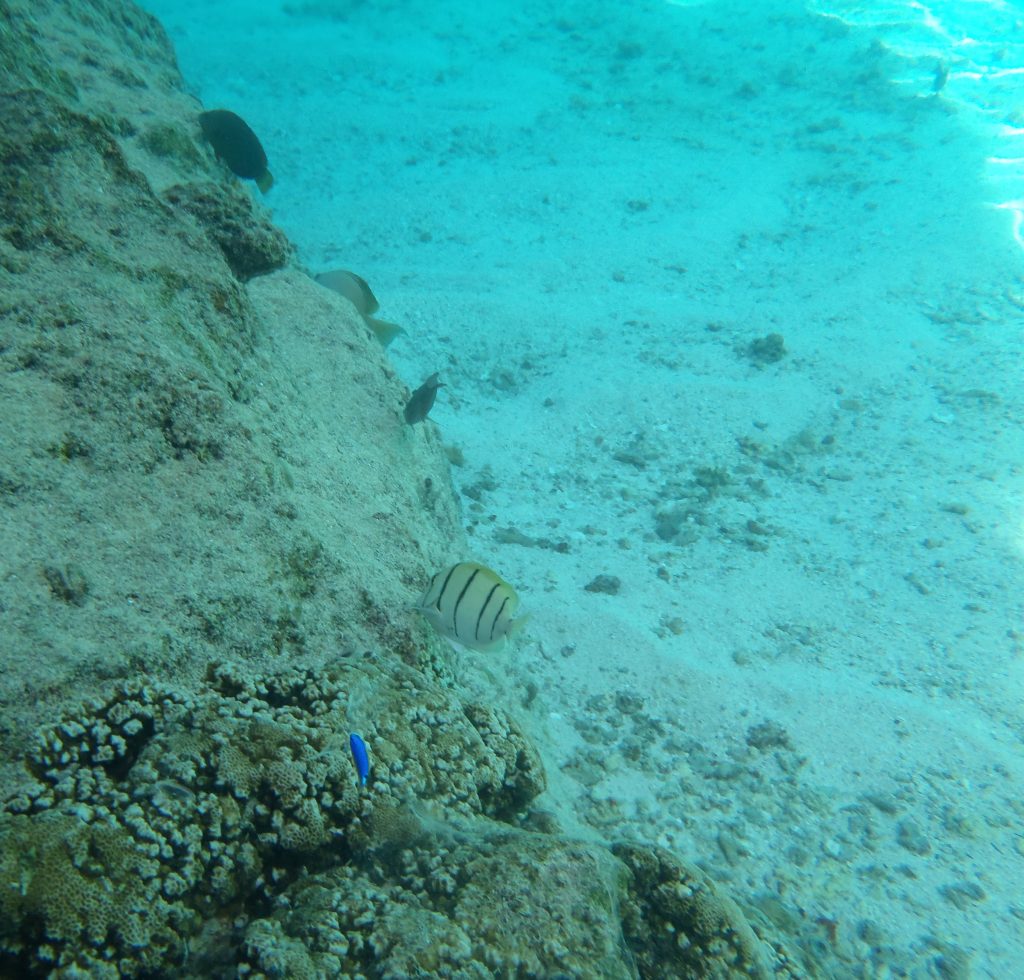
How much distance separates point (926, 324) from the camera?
795 cm

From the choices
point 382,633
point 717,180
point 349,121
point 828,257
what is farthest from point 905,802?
point 349,121

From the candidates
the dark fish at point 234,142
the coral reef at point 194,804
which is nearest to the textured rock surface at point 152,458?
the coral reef at point 194,804

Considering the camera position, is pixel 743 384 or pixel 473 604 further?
pixel 743 384

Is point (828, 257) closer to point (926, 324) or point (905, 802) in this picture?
point (926, 324)

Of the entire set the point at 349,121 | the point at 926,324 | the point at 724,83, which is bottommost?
the point at 926,324

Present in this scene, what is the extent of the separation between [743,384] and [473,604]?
5657 millimetres

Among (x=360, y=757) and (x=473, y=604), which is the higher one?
(x=473, y=604)

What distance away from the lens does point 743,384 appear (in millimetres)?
7000

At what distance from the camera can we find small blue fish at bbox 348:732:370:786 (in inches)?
69.9

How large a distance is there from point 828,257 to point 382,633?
371 inches

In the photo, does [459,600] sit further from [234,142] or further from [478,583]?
[234,142]

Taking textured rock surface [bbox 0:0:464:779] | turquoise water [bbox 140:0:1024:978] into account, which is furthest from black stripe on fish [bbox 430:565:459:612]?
turquoise water [bbox 140:0:1024:978]

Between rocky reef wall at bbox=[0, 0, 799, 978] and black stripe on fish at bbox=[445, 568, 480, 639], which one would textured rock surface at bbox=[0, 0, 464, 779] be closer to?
rocky reef wall at bbox=[0, 0, 799, 978]

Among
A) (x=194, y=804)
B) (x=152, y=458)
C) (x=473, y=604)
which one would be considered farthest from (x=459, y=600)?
(x=152, y=458)
